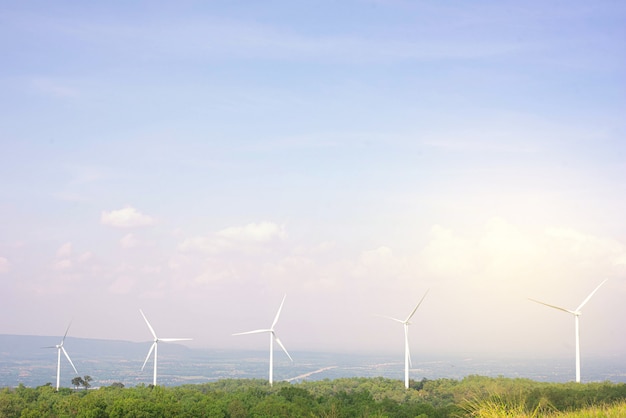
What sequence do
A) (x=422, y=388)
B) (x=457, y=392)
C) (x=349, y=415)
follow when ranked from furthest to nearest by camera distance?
(x=422, y=388), (x=457, y=392), (x=349, y=415)

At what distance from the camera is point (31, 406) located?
11875 centimetres

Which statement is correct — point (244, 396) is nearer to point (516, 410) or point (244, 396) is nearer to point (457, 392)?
point (457, 392)

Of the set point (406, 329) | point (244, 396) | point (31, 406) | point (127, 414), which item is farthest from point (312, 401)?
point (31, 406)

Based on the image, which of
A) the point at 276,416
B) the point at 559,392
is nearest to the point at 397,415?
the point at 276,416

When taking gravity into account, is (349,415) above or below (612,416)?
below

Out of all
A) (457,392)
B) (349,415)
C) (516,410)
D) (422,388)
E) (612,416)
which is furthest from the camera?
(422,388)

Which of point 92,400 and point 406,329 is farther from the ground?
point 406,329

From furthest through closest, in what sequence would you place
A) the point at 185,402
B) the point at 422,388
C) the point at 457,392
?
1. the point at 422,388
2. the point at 457,392
3. the point at 185,402

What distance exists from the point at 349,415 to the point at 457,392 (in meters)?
47.5

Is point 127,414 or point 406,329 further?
point 406,329

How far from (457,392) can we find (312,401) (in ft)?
119

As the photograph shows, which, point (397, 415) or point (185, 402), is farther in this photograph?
point (185, 402)

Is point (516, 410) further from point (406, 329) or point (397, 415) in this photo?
point (406, 329)

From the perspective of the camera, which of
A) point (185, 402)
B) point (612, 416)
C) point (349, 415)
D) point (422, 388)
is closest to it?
point (612, 416)
